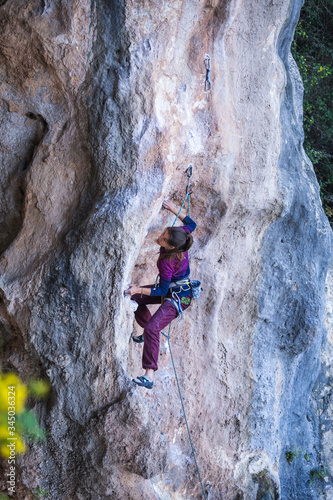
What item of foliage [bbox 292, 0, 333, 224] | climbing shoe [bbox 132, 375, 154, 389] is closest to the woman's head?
climbing shoe [bbox 132, 375, 154, 389]

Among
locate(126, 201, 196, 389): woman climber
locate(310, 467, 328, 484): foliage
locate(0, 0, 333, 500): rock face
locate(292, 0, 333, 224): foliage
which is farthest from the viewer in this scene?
locate(292, 0, 333, 224): foliage

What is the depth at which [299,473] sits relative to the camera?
5891mm

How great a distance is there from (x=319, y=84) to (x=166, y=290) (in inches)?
257

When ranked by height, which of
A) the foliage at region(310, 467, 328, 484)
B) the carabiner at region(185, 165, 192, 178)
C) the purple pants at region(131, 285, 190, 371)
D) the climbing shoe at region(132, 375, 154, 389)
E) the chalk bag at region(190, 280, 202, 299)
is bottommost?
the foliage at region(310, 467, 328, 484)

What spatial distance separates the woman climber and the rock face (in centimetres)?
16

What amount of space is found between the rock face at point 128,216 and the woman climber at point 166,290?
0.52 feet

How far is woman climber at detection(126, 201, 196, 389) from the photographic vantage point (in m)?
3.92

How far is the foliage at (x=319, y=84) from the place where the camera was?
348 inches

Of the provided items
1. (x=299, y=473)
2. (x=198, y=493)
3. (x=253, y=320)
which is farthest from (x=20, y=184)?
(x=299, y=473)

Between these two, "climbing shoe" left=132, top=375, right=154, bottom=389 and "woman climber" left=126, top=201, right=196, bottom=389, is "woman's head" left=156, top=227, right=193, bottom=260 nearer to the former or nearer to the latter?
"woman climber" left=126, top=201, right=196, bottom=389

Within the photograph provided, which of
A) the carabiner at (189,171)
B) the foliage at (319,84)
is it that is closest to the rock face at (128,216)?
the carabiner at (189,171)

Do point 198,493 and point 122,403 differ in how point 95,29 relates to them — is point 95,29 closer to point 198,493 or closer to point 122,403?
point 122,403

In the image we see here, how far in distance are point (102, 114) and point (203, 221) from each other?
1.40 m

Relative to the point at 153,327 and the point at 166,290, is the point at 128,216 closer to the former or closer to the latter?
the point at 166,290
